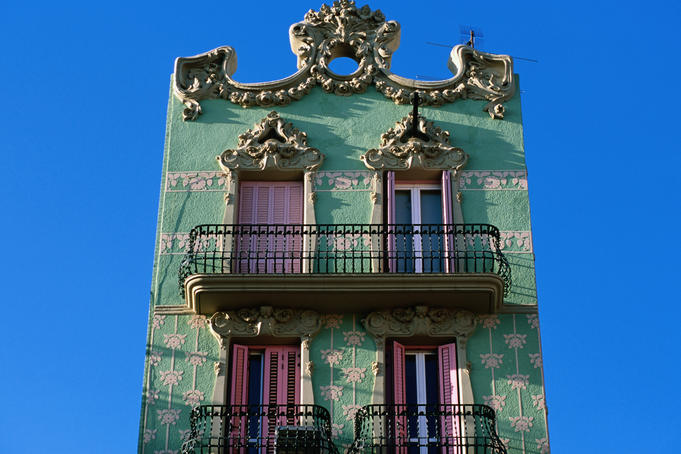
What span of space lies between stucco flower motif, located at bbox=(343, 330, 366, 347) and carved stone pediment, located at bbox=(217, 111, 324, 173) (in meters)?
3.20

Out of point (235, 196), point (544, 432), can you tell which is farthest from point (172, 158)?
point (544, 432)

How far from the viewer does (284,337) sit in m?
20.7

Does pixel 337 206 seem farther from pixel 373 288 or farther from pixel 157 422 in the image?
pixel 157 422

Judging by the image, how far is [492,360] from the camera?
20422 mm

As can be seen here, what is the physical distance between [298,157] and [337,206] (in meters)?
1.16

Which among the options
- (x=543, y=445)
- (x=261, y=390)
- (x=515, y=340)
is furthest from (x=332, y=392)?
(x=543, y=445)

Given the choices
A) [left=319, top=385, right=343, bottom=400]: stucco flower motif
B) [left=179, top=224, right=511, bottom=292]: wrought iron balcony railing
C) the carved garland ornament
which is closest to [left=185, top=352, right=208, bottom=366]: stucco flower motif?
[left=179, top=224, right=511, bottom=292]: wrought iron balcony railing

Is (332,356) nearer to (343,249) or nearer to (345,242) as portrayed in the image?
(343,249)

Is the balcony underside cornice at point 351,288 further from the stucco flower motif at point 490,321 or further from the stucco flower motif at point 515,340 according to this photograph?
the stucco flower motif at point 515,340

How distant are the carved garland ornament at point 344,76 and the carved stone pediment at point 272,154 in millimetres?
809

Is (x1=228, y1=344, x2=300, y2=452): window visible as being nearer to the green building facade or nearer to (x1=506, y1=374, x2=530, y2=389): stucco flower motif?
the green building facade

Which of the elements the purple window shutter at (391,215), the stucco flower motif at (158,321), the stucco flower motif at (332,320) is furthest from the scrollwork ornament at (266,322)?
the purple window shutter at (391,215)

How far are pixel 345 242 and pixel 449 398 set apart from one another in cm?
312

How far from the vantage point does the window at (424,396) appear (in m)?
19.5
